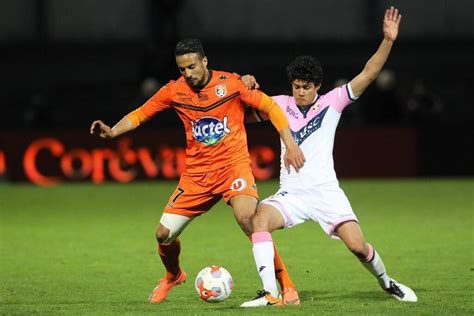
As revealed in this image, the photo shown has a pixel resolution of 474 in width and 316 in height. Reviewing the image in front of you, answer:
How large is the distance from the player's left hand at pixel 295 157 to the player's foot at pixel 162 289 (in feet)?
4.51

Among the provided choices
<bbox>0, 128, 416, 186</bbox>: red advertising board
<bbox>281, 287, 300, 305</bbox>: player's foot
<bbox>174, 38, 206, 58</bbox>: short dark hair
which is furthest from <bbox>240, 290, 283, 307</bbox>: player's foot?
<bbox>0, 128, 416, 186</bbox>: red advertising board

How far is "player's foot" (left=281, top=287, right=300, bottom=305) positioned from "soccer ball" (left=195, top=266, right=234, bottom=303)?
41 centimetres

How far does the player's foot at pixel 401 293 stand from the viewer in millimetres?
7812

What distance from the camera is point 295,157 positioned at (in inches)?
297

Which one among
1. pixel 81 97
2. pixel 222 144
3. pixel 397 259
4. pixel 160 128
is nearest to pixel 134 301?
pixel 222 144

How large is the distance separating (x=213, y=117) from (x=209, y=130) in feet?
0.33

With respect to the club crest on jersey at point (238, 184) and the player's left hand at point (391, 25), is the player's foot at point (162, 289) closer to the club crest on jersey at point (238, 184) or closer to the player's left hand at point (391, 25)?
the club crest on jersey at point (238, 184)

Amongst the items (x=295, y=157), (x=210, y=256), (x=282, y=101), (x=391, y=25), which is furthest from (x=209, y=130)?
(x=210, y=256)

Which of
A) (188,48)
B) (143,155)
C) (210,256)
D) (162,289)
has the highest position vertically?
(188,48)

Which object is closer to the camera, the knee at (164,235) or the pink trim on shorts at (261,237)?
the pink trim on shorts at (261,237)

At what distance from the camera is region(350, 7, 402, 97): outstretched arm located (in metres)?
7.74

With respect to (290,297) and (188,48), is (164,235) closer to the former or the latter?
(290,297)

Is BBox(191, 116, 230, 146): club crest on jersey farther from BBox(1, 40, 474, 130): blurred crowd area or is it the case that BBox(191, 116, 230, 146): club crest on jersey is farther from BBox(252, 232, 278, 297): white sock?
BBox(1, 40, 474, 130): blurred crowd area

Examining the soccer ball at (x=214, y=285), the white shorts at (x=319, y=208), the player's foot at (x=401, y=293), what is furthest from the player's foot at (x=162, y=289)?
the player's foot at (x=401, y=293)
